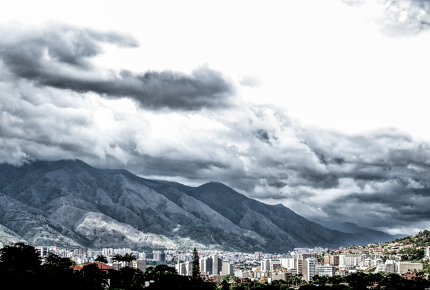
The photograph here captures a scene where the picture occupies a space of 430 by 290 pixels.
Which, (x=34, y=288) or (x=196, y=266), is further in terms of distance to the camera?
(x=196, y=266)

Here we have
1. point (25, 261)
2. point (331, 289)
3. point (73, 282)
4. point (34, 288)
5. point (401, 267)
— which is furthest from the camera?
point (401, 267)

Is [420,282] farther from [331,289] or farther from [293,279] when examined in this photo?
[293,279]

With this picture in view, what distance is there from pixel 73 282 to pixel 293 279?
156 meters

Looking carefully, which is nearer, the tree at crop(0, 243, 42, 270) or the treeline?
the treeline

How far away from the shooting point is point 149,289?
192 feet

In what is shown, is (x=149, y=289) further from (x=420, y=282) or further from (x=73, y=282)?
(x=420, y=282)

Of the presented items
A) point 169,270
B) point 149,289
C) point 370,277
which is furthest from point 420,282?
point 149,289

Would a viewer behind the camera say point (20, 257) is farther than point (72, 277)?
Yes

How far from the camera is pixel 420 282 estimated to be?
360 feet

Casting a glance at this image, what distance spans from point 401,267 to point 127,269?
142716mm

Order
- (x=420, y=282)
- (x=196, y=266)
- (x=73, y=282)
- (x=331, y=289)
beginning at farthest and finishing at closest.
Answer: (x=196, y=266) < (x=420, y=282) < (x=331, y=289) < (x=73, y=282)

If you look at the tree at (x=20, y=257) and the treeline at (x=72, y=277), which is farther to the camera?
the tree at (x=20, y=257)

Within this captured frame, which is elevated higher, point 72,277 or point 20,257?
point 20,257

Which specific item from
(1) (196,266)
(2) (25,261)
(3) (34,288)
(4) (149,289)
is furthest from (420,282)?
(3) (34,288)
